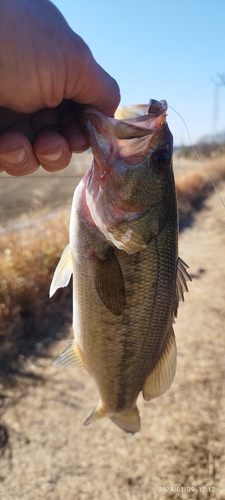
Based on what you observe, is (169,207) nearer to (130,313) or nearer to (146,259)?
(146,259)

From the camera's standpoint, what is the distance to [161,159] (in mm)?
1720

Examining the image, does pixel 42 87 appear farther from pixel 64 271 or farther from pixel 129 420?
pixel 129 420

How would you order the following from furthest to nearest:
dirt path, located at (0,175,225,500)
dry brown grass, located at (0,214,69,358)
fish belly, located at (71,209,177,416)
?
dry brown grass, located at (0,214,69,358) → dirt path, located at (0,175,225,500) → fish belly, located at (71,209,177,416)

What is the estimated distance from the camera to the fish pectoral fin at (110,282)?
68.0 inches

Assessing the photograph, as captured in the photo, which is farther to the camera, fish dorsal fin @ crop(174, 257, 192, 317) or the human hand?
fish dorsal fin @ crop(174, 257, 192, 317)

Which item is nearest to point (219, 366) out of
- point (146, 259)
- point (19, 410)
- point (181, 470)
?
point (181, 470)

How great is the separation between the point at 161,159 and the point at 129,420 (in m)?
1.39

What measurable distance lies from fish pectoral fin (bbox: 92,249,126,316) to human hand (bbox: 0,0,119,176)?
532mm

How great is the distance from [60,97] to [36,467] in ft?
9.97

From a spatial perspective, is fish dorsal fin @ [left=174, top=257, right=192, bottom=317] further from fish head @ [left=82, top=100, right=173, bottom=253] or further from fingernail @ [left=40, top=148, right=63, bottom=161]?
fingernail @ [left=40, top=148, right=63, bottom=161]

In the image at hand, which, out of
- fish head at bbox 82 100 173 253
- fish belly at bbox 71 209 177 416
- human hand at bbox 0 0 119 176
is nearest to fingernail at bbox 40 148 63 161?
human hand at bbox 0 0 119 176

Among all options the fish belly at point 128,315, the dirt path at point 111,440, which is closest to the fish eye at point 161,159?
the fish belly at point 128,315

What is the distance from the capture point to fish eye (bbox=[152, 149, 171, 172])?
1.70m

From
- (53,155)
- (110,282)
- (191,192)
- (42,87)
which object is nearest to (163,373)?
(110,282)
